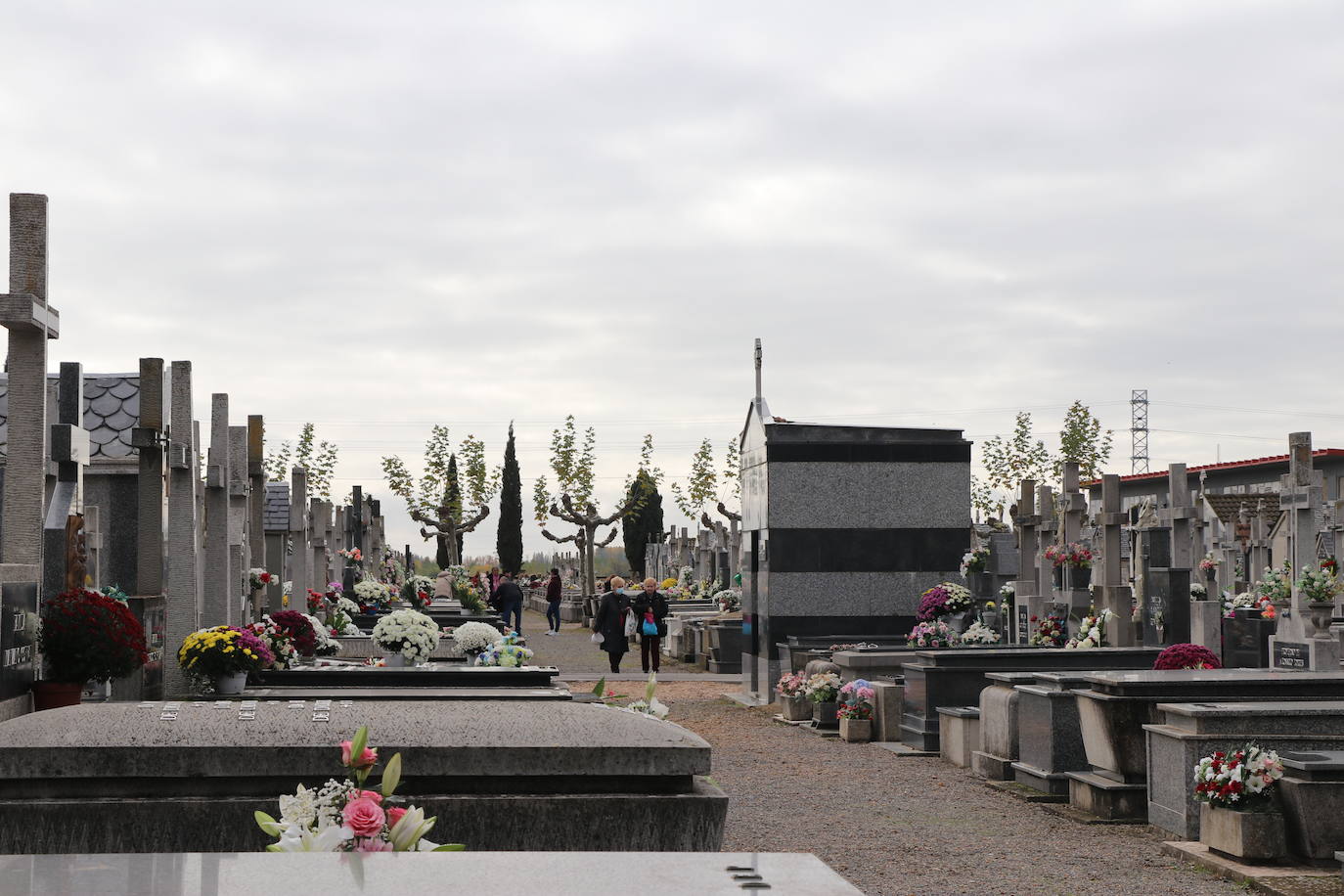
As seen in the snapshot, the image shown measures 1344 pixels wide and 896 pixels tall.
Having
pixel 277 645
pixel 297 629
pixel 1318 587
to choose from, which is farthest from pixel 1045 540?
pixel 277 645

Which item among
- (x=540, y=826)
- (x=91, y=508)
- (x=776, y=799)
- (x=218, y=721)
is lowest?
(x=776, y=799)

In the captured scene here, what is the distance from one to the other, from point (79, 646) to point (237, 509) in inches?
211

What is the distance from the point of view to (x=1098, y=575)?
17000 millimetres

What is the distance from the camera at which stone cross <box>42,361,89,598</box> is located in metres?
9.09

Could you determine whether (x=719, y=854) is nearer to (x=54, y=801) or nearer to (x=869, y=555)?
(x=54, y=801)

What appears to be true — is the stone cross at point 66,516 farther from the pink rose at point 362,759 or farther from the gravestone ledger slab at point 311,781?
the pink rose at point 362,759

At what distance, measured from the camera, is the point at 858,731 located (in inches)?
564

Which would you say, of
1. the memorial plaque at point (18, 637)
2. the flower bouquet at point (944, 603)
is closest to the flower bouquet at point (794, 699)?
the flower bouquet at point (944, 603)

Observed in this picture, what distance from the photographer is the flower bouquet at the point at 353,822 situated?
3385 millimetres

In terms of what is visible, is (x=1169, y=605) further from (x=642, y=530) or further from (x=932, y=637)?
(x=642, y=530)

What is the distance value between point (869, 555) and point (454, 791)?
1394 cm

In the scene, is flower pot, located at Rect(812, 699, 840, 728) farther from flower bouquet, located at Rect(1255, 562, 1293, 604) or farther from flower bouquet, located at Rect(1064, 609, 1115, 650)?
flower bouquet, located at Rect(1255, 562, 1293, 604)

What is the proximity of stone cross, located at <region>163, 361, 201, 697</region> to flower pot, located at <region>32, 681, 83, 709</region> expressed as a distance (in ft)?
9.21

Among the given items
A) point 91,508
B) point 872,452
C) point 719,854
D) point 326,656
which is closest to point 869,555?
point 872,452
